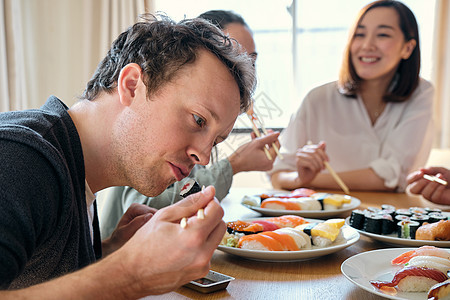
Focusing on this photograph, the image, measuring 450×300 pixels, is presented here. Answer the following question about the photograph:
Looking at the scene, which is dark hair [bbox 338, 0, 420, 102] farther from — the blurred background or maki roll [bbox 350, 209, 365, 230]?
maki roll [bbox 350, 209, 365, 230]

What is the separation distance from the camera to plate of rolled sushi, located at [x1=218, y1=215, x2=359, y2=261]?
115 cm

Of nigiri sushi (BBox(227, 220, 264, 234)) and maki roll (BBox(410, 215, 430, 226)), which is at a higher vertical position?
nigiri sushi (BBox(227, 220, 264, 234))

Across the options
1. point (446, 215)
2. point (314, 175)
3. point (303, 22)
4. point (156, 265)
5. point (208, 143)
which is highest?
point (303, 22)

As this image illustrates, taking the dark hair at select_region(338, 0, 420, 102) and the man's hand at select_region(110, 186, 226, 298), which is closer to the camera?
the man's hand at select_region(110, 186, 226, 298)

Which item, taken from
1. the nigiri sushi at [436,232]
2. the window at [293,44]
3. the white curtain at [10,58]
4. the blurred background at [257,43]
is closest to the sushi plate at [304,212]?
the nigiri sushi at [436,232]

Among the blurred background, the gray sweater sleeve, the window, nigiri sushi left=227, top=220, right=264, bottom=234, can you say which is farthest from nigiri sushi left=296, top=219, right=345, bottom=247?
the window

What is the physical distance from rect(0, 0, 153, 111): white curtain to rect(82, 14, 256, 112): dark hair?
2.96m

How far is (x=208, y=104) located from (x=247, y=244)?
14.2 inches

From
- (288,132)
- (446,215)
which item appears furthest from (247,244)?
(288,132)

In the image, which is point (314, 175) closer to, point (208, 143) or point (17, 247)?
point (208, 143)

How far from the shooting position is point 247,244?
3.91ft

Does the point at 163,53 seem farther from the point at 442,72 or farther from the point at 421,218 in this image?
the point at 442,72

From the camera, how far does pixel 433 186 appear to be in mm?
1949

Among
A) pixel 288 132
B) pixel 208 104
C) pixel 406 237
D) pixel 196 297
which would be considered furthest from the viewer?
pixel 288 132
